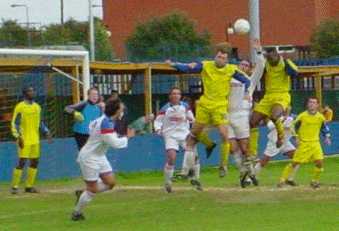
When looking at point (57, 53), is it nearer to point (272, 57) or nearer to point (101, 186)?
point (272, 57)

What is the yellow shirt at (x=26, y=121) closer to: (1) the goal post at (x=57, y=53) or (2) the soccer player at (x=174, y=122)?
(1) the goal post at (x=57, y=53)

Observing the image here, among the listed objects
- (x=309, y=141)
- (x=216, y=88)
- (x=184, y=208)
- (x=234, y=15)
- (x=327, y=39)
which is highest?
(x=234, y=15)

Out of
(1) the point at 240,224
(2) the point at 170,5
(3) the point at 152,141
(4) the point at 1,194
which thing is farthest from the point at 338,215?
(2) the point at 170,5

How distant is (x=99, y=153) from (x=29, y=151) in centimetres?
690

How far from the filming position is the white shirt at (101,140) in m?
15.7

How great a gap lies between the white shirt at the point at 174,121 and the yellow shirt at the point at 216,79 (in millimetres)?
2382

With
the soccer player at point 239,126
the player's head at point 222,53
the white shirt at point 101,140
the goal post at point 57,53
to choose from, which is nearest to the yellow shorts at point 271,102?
the soccer player at point 239,126

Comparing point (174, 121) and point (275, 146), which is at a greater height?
point (174, 121)

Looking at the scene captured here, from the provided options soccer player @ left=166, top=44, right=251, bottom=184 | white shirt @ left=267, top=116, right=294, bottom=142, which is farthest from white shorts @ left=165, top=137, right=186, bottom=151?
white shirt @ left=267, top=116, right=294, bottom=142

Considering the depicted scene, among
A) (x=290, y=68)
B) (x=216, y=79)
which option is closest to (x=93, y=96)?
(x=216, y=79)

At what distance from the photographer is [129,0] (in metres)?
85.8

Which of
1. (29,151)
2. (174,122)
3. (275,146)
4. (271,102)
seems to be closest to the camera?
(271,102)

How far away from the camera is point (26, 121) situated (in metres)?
22.9

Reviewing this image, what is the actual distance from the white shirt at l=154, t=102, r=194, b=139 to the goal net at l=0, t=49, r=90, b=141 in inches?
146
